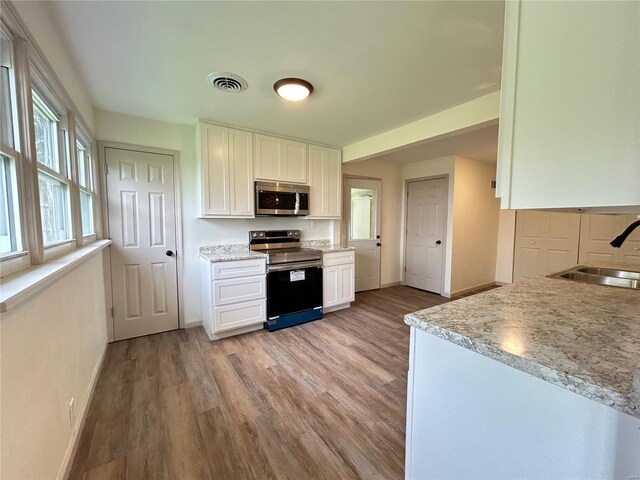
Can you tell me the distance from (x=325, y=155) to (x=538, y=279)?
2.83 metres

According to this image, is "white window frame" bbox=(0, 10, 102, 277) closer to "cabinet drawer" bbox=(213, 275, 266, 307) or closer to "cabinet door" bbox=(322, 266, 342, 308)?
"cabinet drawer" bbox=(213, 275, 266, 307)

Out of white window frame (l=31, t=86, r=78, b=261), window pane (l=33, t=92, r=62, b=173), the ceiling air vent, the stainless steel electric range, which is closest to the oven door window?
the stainless steel electric range

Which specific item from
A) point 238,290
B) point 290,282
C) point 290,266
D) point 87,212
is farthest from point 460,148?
point 87,212

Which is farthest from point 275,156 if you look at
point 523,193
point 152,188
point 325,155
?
point 523,193

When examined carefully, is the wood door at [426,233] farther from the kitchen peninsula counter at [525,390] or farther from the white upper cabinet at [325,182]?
the kitchen peninsula counter at [525,390]

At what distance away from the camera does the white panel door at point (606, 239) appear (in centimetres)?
351

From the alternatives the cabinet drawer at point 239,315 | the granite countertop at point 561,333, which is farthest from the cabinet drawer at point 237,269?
the granite countertop at point 561,333

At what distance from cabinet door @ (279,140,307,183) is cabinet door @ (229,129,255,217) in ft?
1.41

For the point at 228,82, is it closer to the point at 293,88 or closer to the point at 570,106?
the point at 293,88

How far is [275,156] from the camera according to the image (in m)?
3.30

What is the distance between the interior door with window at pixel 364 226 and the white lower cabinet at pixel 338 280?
0.82 m

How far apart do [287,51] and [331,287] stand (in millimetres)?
2638

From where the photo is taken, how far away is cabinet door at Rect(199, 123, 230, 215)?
9.37ft

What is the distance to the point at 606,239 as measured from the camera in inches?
149
